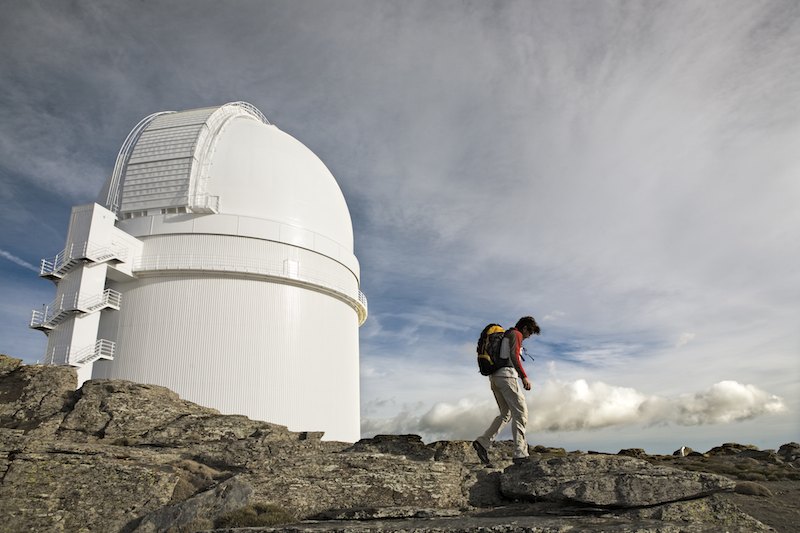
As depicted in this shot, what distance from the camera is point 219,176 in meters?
24.5

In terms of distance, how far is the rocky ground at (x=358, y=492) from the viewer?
701cm

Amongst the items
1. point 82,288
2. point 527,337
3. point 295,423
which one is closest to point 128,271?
point 82,288

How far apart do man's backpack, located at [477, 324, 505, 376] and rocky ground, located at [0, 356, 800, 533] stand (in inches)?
60.8

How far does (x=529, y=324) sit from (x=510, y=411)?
1.45 m

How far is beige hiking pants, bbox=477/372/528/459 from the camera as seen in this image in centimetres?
891

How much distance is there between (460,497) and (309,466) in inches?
97.1

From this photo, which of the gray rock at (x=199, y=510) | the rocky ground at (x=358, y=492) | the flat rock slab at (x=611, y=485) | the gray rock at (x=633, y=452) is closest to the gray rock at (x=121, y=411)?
the rocky ground at (x=358, y=492)

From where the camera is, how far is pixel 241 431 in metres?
15.0

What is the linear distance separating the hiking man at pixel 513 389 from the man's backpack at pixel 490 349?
0.26 feet

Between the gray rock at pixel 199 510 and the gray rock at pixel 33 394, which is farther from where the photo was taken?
the gray rock at pixel 33 394

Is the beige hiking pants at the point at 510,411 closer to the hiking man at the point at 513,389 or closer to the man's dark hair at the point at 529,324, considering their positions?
the hiking man at the point at 513,389

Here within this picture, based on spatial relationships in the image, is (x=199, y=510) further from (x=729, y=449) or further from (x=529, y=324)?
(x=729, y=449)

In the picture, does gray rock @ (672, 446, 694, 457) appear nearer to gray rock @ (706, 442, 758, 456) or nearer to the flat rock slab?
gray rock @ (706, 442, 758, 456)

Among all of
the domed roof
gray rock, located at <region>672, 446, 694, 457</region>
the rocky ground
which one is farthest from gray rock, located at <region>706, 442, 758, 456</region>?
the domed roof
